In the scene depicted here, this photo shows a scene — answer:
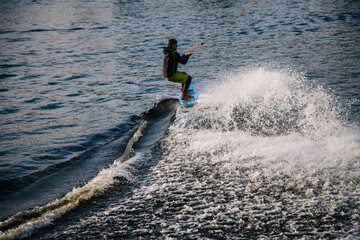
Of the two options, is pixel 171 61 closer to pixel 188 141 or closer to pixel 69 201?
pixel 188 141

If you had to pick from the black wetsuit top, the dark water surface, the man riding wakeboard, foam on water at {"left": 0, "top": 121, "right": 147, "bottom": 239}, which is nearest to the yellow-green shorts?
the man riding wakeboard

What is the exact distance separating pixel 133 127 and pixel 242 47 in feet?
37.9

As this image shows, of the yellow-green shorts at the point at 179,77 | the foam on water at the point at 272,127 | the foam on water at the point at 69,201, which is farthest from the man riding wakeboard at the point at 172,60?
the foam on water at the point at 69,201

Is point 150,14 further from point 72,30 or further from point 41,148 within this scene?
point 41,148

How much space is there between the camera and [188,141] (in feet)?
28.3

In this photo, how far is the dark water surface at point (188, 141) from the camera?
5.57 m

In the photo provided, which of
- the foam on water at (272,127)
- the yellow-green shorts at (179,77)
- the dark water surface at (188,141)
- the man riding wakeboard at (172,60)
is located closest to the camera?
the dark water surface at (188,141)

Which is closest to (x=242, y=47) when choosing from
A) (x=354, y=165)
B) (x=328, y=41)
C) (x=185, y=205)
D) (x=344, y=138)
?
(x=328, y=41)

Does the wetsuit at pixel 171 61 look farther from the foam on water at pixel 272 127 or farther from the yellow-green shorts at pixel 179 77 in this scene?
the foam on water at pixel 272 127

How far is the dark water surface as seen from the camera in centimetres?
557

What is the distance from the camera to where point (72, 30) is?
28719 mm

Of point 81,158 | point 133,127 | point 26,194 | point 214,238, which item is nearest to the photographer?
point 214,238

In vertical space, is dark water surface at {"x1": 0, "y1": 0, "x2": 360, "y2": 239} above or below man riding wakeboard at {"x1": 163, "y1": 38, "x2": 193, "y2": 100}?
below

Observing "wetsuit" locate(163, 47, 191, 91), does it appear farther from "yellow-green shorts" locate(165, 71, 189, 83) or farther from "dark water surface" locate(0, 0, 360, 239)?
"dark water surface" locate(0, 0, 360, 239)
